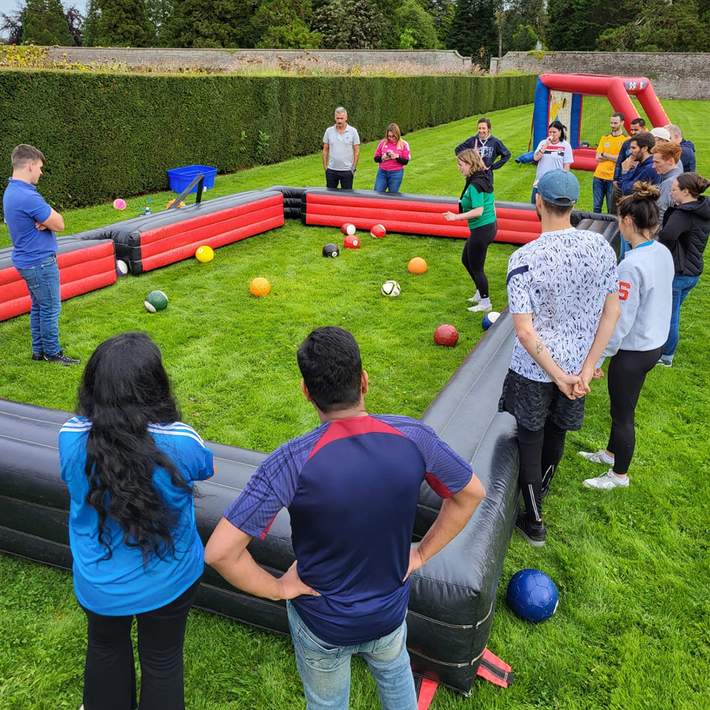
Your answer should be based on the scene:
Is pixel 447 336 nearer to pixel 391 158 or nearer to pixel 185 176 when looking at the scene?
pixel 391 158

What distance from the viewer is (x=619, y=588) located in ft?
12.3

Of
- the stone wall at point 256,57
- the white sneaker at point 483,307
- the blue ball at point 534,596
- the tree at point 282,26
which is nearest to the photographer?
the blue ball at point 534,596

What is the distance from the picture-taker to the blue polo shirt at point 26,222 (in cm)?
572

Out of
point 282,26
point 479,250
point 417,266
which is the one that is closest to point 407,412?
point 479,250

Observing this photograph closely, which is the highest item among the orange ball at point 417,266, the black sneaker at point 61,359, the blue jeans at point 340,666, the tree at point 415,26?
the tree at point 415,26

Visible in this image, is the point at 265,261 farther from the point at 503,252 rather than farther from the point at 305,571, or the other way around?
the point at 305,571

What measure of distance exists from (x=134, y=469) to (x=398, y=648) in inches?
44.8

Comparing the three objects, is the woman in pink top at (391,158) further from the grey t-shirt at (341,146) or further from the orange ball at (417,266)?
the orange ball at (417,266)

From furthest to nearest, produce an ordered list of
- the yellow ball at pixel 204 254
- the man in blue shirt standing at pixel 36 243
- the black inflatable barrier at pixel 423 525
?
the yellow ball at pixel 204 254
the man in blue shirt standing at pixel 36 243
the black inflatable barrier at pixel 423 525

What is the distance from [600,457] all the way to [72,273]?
695cm

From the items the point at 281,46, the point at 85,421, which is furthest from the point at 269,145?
the point at 281,46

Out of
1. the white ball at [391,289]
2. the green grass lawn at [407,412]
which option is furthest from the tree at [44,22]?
the white ball at [391,289]

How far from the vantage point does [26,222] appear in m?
5.89

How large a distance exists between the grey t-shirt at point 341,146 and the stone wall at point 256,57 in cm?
2528
